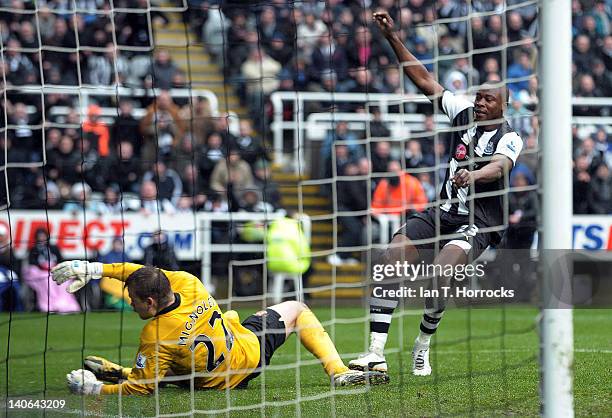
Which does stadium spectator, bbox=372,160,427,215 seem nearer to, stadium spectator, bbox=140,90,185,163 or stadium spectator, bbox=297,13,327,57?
stadium spectator, bbox=140,90,185,163

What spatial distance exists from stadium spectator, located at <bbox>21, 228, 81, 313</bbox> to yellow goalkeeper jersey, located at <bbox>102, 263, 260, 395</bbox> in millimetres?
6604

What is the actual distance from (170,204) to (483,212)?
7.60 metres

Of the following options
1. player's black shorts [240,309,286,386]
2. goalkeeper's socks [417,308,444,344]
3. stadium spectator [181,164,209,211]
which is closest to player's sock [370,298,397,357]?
goalkeeper's socks [417,308,444,344]

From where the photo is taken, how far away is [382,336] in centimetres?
691

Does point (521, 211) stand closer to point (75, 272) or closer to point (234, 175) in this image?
point (234, 175)

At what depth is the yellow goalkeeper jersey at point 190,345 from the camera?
612cm

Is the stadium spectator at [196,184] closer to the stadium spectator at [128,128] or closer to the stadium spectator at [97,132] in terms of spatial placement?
the stadium spectator at [128,128]

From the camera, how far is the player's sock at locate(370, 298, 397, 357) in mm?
6891

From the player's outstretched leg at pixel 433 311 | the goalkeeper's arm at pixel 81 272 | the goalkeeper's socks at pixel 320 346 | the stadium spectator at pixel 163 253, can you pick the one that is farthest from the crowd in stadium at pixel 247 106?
the goalkeeper's arm at pixel 81 272

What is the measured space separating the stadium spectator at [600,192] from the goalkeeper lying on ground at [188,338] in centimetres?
849

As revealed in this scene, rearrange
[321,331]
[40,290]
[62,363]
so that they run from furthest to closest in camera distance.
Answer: [40,290] < [62,363] < [321,331]

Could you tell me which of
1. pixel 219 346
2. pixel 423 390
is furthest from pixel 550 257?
pixel 219 346

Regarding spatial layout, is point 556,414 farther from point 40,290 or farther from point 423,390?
point 40,290

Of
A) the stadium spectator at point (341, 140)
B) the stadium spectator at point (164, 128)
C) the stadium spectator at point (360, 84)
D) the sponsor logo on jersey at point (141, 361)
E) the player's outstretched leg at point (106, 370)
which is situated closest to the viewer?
the sponsor logo on jersey at point (141, 361)
